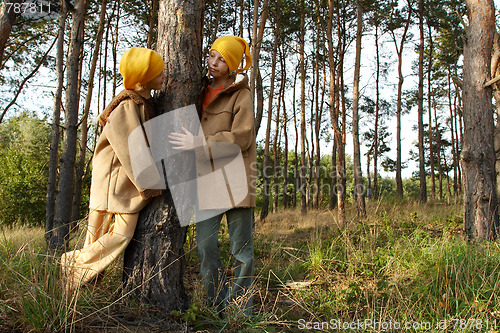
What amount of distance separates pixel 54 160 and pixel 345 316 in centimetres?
500

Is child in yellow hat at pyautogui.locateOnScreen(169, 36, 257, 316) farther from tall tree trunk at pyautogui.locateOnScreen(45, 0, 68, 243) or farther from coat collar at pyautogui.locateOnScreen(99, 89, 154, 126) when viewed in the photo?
tall tree trunk at pyautogui.locateOnScreen(45, 0, 68, 243)

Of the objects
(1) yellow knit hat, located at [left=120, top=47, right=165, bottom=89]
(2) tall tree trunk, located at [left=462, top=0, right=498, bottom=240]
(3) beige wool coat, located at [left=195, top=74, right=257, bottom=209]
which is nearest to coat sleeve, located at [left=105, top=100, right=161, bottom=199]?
(1) yellow knit hat, located at [left=120, top=47, right=165, bottom=89]

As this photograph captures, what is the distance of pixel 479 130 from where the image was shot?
5102 millimetres

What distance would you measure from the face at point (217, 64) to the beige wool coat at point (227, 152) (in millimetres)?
131

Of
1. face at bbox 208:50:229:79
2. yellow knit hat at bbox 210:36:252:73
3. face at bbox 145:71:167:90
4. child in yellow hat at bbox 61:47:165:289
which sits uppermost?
yellow knit hat at bbox 210:36:252:73

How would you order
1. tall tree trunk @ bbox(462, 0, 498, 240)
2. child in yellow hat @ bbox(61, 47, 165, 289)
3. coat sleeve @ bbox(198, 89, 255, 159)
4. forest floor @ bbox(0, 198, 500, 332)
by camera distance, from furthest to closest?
tall tree trunk @ bbox(462, 0, 498, 240) < coat sleeve @ bbox(198, 89, 255, 159) < child in yellow hat @ bbox(61, 47, 165, 289) < forest floor @ bbox(0, 198, 500, 332)

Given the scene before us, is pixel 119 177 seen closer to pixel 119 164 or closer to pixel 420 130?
pixel 119 164

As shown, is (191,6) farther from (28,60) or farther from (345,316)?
(28,60)

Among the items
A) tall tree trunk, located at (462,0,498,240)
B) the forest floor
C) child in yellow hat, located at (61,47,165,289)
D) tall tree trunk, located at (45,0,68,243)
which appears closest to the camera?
the forest floor

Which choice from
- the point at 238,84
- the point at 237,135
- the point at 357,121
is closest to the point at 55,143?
the point at 238,84

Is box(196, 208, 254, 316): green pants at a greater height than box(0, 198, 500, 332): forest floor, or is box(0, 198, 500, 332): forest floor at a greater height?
box(196, 208, 254, 316): green pants

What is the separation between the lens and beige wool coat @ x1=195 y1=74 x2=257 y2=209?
2.46m

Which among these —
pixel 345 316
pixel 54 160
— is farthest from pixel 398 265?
pixel 54 160

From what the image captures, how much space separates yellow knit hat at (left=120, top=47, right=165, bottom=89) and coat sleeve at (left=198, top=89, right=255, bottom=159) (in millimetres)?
568
